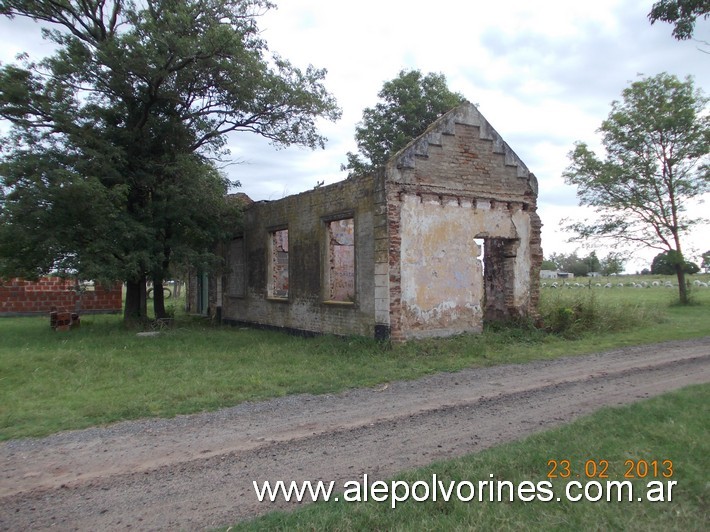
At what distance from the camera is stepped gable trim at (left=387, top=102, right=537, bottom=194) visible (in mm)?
11227

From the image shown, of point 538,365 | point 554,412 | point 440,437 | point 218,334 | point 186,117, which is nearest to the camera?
point 440,437

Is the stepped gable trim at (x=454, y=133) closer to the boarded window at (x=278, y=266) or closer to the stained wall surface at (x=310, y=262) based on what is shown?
the stained wall surface at (x=310, y=262)

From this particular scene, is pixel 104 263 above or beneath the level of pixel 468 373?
above

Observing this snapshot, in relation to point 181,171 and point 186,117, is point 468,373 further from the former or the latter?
point 186,117

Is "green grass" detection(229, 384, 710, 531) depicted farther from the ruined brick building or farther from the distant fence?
the distant fence

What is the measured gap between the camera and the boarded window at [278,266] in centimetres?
1575

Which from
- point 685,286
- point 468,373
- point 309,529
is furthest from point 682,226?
point 309,529

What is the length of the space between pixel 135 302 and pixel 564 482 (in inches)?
595

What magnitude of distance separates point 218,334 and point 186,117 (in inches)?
277

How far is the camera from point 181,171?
577 inches

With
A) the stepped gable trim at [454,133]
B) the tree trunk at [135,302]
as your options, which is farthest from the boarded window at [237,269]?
the stepped gable trim at [454,133]

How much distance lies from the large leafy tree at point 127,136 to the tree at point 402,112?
41.3 feet

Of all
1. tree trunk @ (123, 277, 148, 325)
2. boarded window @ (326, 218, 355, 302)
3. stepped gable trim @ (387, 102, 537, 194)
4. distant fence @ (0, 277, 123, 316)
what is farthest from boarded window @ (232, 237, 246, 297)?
stepped gable trim @ (387, 102, 537, 194)

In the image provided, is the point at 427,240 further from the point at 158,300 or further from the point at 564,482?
the point at 158,300
